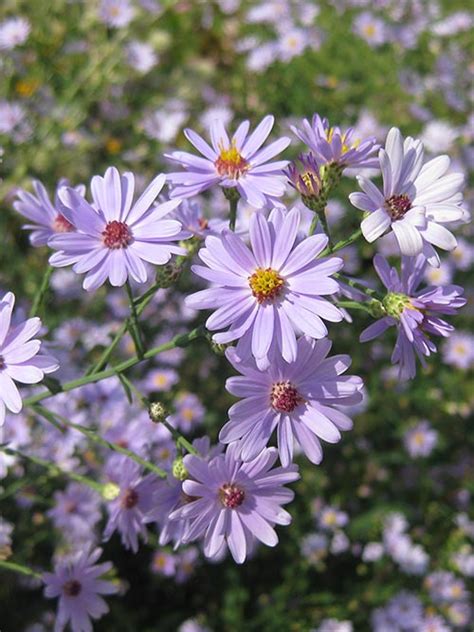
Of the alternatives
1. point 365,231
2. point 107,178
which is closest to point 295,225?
point 365,231

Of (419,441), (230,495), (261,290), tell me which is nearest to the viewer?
(261,290)

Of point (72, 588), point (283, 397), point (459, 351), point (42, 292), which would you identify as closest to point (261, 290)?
point (283, 397)

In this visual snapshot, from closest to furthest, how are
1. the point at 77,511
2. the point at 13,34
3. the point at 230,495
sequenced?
1. the point at 230,495
2. the point at 77,511
3. the point at 13,34

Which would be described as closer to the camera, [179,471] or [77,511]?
[179,471]

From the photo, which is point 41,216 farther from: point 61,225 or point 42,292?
point 42,292

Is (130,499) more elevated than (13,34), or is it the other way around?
(13,34)

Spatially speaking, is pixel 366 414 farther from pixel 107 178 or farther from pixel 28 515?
pixel 107 178

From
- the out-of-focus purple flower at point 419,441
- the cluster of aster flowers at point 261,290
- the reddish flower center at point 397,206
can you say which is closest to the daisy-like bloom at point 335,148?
the cluster of aster flowers at point 261,290

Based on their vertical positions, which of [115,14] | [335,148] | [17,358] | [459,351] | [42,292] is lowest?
[17,358]
